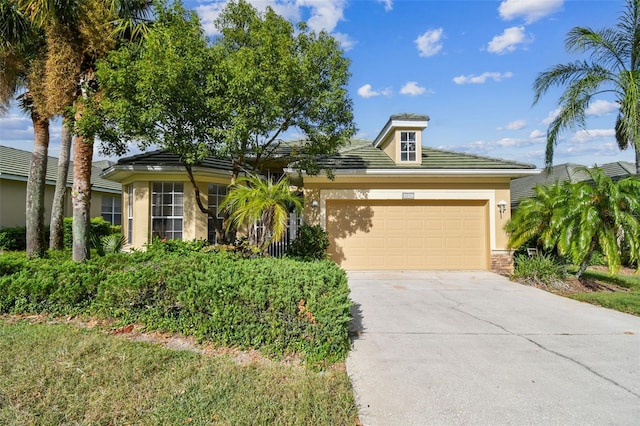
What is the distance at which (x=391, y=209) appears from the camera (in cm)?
1119

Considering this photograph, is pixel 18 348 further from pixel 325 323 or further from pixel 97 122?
pixel 97 122

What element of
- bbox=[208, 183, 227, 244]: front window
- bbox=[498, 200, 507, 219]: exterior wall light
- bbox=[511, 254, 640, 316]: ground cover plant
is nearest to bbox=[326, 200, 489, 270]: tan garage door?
bbox=[498, 200, 507, 219]: exterior wall light

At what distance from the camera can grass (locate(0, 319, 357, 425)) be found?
2.91 metres

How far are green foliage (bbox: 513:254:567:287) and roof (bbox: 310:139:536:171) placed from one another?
3.07m

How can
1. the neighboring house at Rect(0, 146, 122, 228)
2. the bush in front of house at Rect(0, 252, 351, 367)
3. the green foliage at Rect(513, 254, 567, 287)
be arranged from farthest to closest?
1. the neighboring house at Rect(0, 146, 122, 228)
2. the green foliage at Rect(513, 254, 567, 287)
3. the bush in front of house at Rect(0, 252, 351, 367)

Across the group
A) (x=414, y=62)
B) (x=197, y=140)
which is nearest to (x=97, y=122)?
(x=197, y=140)

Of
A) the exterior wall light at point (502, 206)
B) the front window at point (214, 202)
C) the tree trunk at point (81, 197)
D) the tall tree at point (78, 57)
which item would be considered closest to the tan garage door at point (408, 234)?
the exterior wall light at point (502, 206)

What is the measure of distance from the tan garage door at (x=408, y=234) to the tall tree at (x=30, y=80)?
8.34m

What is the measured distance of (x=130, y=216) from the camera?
11.8 meters

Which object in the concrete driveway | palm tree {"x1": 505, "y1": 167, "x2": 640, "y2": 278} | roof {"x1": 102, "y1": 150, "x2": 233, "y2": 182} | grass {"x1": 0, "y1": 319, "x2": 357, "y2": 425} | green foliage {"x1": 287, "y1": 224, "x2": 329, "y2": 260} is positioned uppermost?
roof {"x1": 102, "y1": 150, "x2": 233, "y2": 182}

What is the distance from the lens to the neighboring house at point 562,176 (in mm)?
16519

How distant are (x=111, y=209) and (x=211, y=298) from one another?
17.7 metres

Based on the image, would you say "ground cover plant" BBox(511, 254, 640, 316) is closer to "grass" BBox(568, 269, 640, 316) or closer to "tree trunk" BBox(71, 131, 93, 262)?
"grass" BBox(568, 269, 640, 316)

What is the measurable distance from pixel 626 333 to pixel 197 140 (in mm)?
8773
